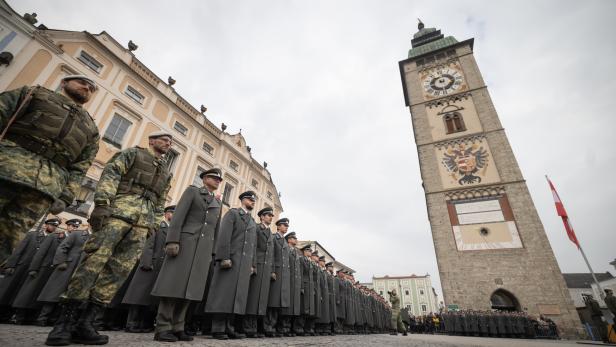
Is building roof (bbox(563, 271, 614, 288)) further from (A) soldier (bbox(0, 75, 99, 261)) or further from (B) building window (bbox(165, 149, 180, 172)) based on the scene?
(A) soldier (bbox(0, 75, 99, 261))

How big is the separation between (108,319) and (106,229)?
2.73 meters

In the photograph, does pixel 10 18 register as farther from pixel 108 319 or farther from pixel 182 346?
pixel 182 346

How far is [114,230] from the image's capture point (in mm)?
2459

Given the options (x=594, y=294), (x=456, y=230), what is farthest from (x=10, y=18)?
(x=594, y=294)

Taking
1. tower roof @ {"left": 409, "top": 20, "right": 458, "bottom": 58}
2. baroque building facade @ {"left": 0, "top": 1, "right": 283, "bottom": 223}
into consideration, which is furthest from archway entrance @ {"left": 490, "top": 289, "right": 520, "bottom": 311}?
tower roof @ {"left": 409, "top": 20, "right": 458, "bottom": 58}

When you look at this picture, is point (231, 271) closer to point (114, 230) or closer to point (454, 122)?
point (114, 230)

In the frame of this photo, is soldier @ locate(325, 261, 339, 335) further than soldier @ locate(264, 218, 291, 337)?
Yes

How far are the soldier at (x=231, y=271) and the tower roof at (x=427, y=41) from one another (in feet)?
92.0

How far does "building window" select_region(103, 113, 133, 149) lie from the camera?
11.9m

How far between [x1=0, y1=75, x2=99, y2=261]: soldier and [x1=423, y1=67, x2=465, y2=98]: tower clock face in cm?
2464

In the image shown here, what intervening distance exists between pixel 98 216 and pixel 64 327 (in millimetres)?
898

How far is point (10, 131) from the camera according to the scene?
1.93 metres

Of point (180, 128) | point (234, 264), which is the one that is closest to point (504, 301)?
point (234, 264)

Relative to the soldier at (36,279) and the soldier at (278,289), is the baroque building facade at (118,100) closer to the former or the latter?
the soldier at (36,279)
